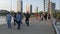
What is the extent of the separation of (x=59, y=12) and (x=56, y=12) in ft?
4.33

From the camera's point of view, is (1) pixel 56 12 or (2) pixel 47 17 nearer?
(2) pixel 47 17

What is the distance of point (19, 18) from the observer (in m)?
22.1

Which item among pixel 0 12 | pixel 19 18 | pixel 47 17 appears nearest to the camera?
pixel 19 18

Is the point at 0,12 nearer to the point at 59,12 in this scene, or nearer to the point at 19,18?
the point at 59,12

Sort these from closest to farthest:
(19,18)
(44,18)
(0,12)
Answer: (19,18) → (44,18) → (0,12)

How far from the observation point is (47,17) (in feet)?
175

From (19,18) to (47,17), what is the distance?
31.6 m

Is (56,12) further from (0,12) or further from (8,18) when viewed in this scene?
(8,18)

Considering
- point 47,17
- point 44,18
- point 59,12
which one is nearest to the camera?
point 44,18

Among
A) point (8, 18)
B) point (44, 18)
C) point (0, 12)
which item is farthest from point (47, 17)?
point (0, 12)

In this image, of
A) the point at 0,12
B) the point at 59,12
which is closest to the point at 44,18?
the point at 59,12

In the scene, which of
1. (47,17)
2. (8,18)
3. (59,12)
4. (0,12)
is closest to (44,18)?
(47,17)

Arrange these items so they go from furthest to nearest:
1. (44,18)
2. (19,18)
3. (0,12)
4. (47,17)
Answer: (0,12)
(47,17)
(44,18)
(19,18)

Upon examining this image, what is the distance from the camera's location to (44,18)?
49500 mm
